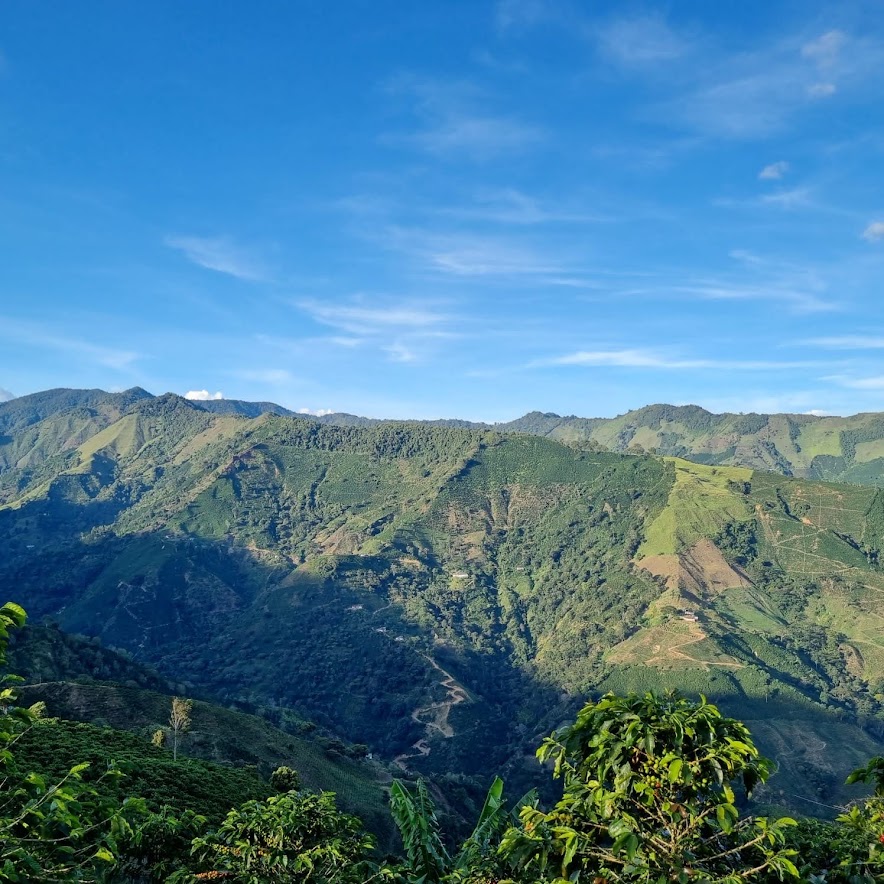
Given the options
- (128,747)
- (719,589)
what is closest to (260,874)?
(128,747)

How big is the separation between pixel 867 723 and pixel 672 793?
171485mm

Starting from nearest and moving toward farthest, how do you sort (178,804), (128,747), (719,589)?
(178,804)
(128,747)
(719,589)

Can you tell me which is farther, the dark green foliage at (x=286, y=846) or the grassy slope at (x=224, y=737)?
the grassy slope at (x=224, y=737)

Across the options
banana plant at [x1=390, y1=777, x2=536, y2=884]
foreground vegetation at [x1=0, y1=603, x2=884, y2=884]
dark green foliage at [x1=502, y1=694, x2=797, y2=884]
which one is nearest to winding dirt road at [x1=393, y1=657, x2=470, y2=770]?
banana plant at [x1=390, y1=777, x2=536, y2=884]

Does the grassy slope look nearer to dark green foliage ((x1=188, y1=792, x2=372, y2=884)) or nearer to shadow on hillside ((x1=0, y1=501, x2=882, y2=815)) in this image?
shadow on hillside ((x1=0, y1=501, x2=882, y2=815))

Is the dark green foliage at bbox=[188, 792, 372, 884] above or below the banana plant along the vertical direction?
above

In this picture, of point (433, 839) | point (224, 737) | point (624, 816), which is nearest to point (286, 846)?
point (433, 839)

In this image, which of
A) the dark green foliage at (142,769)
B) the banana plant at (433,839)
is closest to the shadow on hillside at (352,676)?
the dark green foliage at (142,769)

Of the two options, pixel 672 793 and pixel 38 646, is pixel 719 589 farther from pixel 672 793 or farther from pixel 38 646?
pixel 672 793

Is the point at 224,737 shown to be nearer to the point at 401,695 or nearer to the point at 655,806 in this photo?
the point at 655,806

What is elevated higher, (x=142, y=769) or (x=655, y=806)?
(x=655, y=806)

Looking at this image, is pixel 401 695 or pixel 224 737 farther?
pixel 401 695

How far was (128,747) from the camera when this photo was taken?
4672 cm

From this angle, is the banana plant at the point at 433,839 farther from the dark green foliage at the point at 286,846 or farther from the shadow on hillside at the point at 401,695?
the shadow on hillside at the point at 401,695
